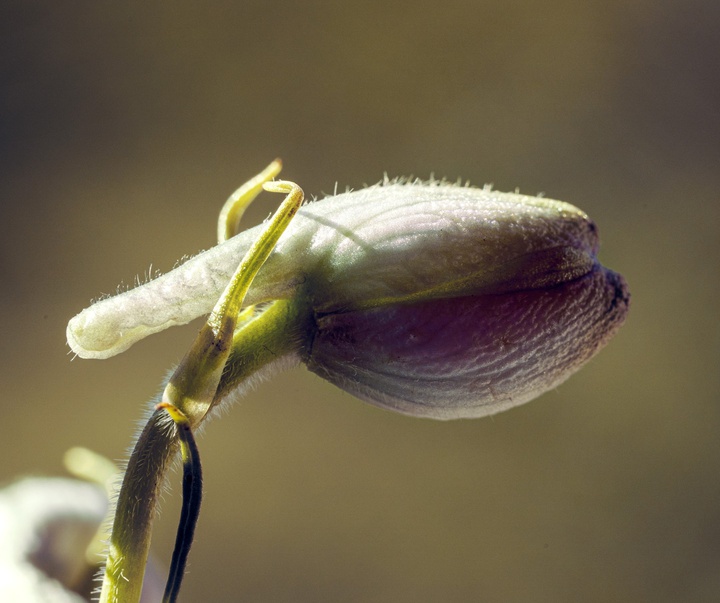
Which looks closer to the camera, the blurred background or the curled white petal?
the curled white petal

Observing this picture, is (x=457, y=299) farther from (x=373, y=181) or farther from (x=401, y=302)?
(x=373, y=181)

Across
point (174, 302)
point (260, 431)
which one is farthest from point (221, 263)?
point (260, 431)

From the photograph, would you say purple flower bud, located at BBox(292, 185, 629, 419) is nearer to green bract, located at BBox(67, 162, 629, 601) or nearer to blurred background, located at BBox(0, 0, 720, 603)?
green bract, located at BBox(67, 162, 629, 601)

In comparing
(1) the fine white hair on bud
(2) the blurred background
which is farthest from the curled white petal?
(2) the blurred background

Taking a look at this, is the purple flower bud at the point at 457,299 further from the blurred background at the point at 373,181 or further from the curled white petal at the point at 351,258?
the blurred background at the point at 373,181

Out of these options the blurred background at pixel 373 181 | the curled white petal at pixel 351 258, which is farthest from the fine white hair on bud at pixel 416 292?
the blurred background at pixel 373 181

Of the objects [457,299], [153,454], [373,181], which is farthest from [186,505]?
[373,181]
